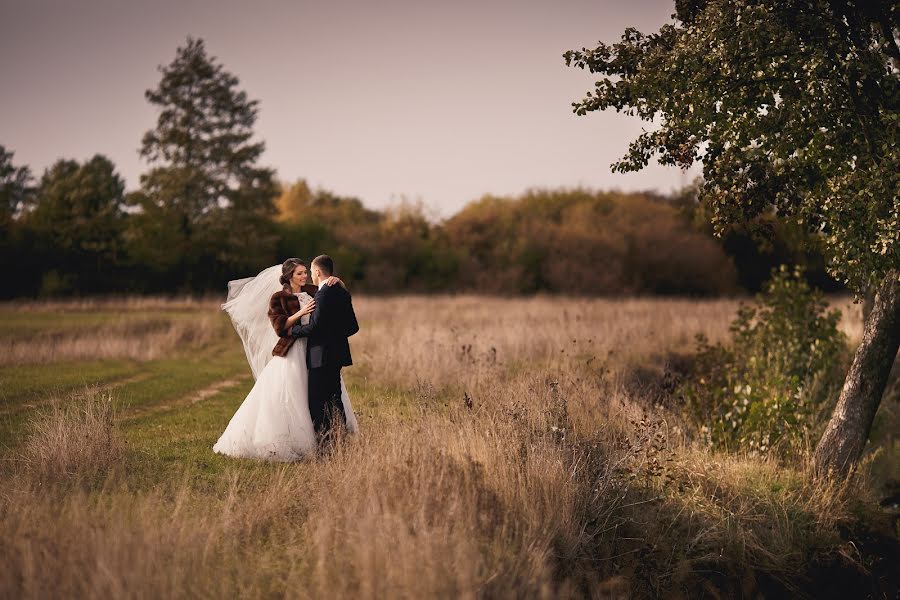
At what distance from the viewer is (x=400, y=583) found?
3.96 meters

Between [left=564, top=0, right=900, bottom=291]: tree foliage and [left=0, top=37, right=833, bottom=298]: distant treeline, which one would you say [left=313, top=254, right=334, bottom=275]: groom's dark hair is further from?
[left=0, top=37, right=833, bottom=298]: distant treeline

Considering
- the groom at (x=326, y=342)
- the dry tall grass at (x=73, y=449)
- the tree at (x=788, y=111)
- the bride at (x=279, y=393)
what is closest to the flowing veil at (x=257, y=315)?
the bride at (x=279, y=393)

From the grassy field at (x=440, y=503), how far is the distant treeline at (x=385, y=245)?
25.3 meters

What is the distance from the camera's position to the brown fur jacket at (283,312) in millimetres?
7191

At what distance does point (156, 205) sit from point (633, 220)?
30.6 meters

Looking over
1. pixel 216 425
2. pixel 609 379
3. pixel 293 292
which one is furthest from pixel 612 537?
pixel 216 425

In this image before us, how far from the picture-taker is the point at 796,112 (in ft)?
21.9

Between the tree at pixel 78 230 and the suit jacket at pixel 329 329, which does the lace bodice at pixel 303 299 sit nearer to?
the suit jacket at pixel 329 329

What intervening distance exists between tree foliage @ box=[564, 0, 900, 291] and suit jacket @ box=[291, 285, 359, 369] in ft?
12.9

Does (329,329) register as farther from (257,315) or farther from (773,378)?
(773,378)

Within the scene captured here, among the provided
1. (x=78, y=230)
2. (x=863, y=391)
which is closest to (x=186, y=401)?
(x=863, y=391)

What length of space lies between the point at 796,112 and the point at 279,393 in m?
5.88

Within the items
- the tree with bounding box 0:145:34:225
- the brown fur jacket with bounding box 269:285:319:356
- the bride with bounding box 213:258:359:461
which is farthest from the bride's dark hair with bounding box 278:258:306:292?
the tree with bounding box 0:145:34:225

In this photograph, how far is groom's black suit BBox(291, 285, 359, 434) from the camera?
6.92 meters
